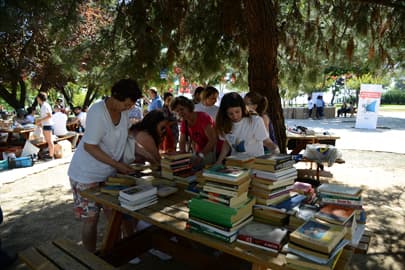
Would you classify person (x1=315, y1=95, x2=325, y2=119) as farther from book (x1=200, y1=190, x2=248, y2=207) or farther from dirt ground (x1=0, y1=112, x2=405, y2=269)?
book (x1=200, y1=190, x2=248, y2=207)

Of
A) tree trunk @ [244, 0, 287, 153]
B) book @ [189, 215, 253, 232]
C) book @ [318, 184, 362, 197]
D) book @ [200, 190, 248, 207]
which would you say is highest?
tree trunk @ [244, 0, 287, 153]

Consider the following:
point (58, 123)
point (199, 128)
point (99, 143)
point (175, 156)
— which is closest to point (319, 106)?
point (58, 123)

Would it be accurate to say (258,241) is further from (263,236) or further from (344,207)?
(344,207)

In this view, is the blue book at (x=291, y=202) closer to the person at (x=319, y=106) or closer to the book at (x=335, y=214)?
the book at (x=335, y=214)

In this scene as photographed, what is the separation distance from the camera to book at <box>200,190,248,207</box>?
1484mm

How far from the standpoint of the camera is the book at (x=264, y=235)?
1.36m

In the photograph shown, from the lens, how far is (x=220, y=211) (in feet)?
4.79

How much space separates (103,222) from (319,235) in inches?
112

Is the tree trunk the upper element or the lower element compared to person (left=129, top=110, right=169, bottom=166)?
upper

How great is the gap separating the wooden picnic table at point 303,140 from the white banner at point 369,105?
24.6 ft

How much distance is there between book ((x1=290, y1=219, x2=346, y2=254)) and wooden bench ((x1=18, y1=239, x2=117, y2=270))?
1.09 m

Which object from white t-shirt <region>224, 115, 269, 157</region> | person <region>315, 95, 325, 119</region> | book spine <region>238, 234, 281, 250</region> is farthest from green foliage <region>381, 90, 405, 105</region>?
book spine <region>238, 234, 281, 250</region>

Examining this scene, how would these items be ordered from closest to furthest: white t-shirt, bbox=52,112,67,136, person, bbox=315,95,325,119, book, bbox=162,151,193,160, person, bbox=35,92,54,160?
book, bbox=162,151,193,160 < person, bbox=35,92,54,160 < white t-shirt, bbox=52,112,67,136 < person, bbox=315,95,325,119

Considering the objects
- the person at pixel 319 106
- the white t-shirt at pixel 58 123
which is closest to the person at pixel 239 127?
the white t-shirt at pixel 58 123
